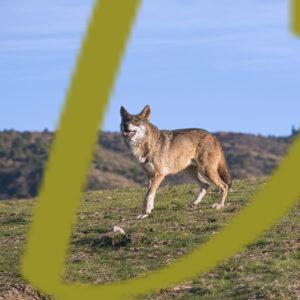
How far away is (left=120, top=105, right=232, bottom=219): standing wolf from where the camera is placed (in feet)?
65.2

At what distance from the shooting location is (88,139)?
9.59m

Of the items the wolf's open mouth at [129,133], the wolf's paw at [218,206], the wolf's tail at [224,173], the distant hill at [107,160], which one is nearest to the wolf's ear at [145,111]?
the wolf's open mouth at [129,133]

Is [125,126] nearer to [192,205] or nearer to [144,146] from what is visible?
[144,146]

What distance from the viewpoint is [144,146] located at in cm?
1997

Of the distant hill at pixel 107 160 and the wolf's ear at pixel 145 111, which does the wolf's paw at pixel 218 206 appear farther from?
the distant hill at pixel 107 160

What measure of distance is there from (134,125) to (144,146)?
52 centimetres

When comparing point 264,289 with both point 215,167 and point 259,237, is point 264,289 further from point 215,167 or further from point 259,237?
point 215,167

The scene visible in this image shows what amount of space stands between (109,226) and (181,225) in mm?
1452

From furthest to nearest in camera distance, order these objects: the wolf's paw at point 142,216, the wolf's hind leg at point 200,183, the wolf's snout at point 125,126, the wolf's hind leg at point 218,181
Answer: the wolf's hind leg at point 200,183 → the wolf's hind leg at point 218,181 → the wolf's snout at point 125,126 → the wolf's paw at point 142,216

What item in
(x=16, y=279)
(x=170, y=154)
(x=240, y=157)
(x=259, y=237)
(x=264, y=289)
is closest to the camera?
(x=264, y=289)

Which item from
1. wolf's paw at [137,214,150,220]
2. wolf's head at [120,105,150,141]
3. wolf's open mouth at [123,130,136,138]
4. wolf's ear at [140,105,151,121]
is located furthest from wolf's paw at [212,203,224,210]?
wolf's ear at [140,105,151,121]

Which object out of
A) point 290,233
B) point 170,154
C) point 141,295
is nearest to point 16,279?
point 141,295

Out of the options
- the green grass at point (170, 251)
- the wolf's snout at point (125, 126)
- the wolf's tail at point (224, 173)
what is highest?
the wolf's snout at point (125, 126)

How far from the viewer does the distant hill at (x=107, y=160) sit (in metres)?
85.4
